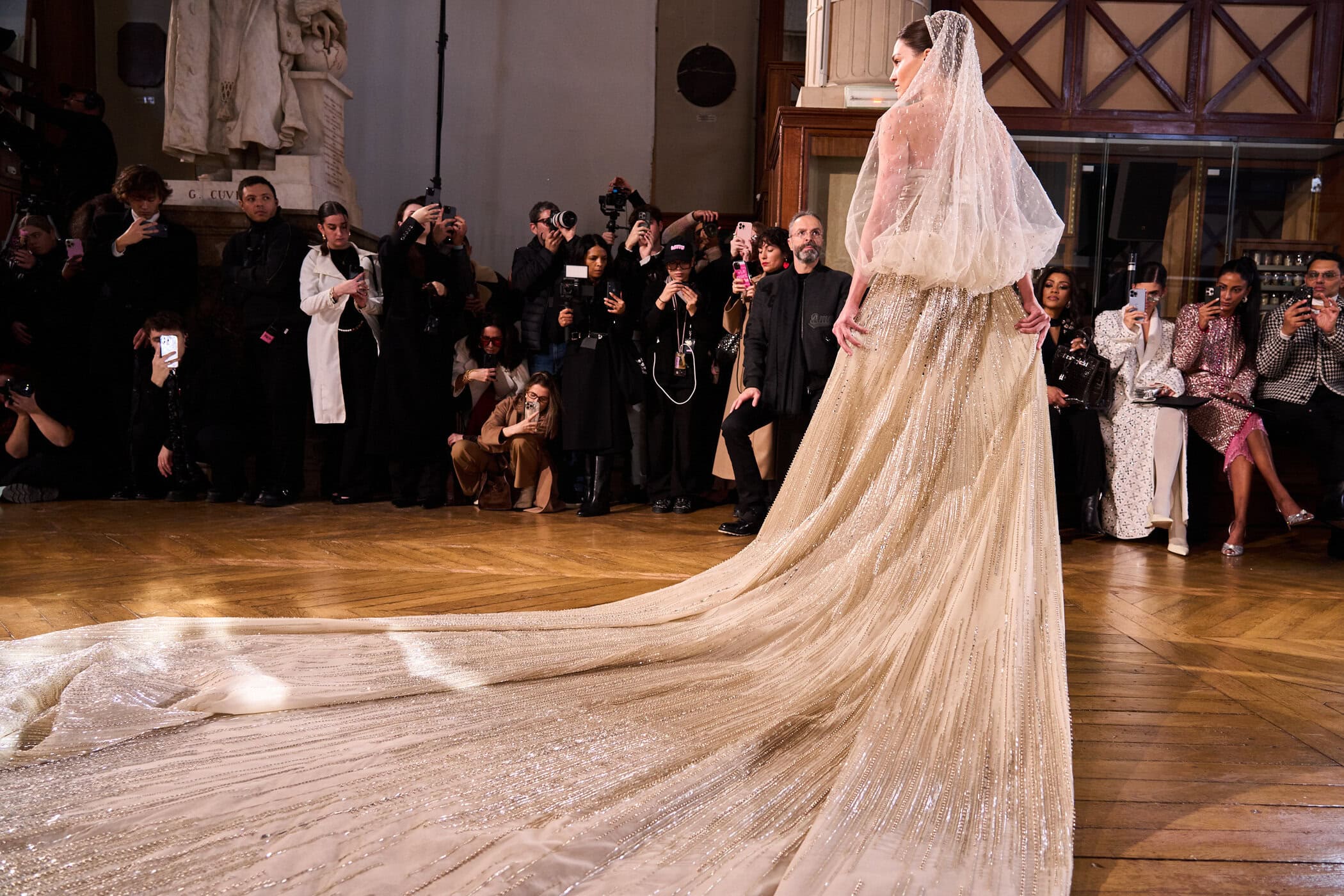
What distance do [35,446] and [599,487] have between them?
2687 mm

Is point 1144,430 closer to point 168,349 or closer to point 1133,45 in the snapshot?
point 1133,45

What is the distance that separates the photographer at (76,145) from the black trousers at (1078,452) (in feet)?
17.6

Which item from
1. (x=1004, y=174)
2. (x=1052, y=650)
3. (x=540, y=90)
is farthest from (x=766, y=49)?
(x=1052, y=650)

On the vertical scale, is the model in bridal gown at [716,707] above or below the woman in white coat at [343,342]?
below

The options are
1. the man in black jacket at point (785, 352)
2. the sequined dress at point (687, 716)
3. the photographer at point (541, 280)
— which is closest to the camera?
the sequined dress at point (687, 716)

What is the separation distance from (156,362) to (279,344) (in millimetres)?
570

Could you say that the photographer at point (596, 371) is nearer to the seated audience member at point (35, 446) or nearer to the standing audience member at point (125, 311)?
the standing audience member at point (125, 311)

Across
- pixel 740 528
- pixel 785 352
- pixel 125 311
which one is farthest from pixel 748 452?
pixel 125 311

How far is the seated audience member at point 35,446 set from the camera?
465 cm

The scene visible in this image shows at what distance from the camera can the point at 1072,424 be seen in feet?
15.2

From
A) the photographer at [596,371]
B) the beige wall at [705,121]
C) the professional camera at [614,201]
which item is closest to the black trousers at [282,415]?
the photographer at [596,371]

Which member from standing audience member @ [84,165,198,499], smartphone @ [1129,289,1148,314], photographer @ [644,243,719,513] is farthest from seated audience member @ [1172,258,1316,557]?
standing audience member @ [84,165,198,499]

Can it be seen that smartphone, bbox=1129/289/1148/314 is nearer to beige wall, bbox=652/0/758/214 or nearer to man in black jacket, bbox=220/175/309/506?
man in black jacket, bbox=220/175/309/506

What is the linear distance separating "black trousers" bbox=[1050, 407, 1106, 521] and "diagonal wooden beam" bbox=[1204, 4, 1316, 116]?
3.39m
